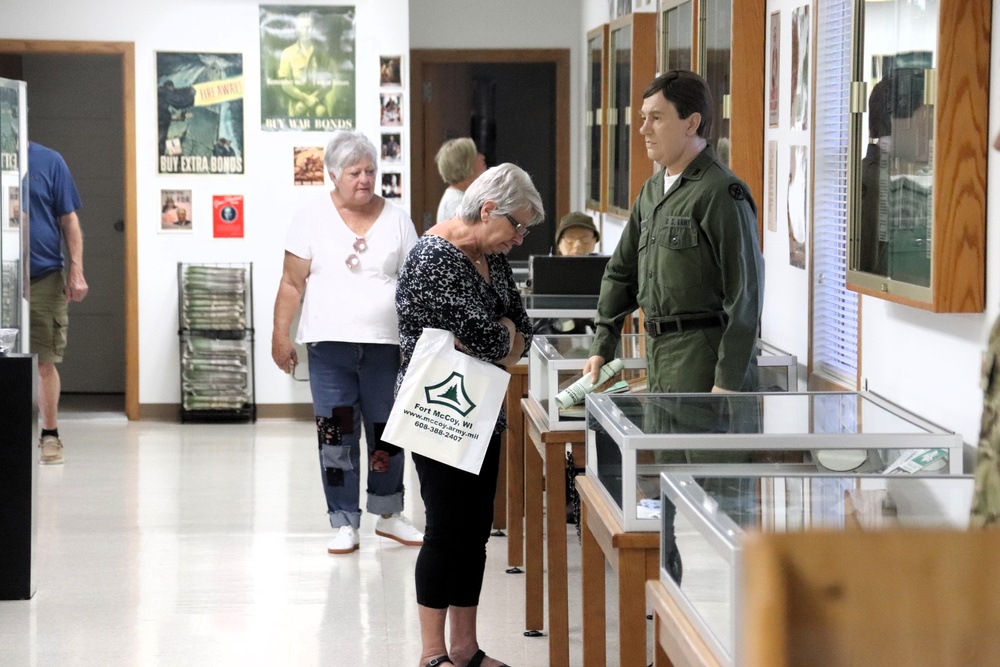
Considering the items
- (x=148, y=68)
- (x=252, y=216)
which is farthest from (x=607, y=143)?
(x=148, y=68)

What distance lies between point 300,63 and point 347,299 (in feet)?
12.2

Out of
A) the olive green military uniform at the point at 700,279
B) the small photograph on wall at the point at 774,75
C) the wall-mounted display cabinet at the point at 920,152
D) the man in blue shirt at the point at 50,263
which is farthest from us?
the man in blue shirt at the point at 50,263

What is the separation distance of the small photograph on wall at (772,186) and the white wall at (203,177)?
13.9ft

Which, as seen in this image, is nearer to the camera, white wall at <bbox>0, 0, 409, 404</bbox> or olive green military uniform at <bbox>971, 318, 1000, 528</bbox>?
olive green military uniform at <bbox>971, 318, 1000, 528</bbox>

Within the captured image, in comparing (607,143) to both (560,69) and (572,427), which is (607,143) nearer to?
(560,69)

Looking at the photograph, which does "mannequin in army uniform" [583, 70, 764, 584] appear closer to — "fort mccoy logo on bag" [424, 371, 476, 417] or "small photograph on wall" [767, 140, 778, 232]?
"fort mccoy logo on bag" [424, 371, 476, 417]

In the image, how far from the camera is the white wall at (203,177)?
319 inches

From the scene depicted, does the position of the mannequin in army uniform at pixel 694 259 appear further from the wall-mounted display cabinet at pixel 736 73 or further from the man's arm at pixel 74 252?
the man's arm at pixel 74 252

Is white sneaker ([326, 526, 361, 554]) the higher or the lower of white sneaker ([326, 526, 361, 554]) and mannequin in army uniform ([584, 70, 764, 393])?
the lower

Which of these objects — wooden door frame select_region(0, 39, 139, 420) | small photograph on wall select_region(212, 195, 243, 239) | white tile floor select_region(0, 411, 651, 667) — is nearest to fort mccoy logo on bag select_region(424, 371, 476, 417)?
white tile floor select_region(0, 411, 651, 667)

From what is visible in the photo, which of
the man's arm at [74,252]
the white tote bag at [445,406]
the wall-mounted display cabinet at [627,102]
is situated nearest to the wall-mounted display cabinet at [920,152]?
the white tote bag at [445,406]

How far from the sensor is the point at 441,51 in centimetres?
917

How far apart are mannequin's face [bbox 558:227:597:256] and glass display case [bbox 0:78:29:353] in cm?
237

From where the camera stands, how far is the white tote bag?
324cm
